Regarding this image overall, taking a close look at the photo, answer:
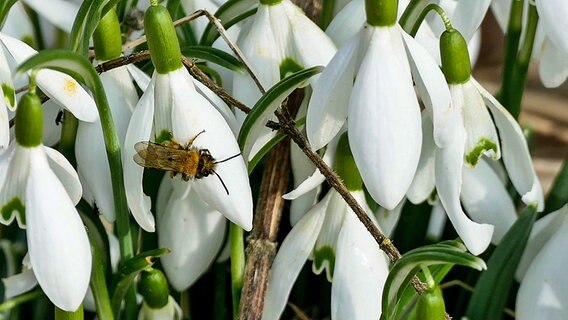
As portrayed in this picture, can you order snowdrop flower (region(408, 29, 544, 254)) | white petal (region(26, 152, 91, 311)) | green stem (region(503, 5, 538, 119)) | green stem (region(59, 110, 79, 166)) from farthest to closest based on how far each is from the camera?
green stem (region(503, 5, 538, 119)) < green stem (region(59, 110, 79, 166)) < snowdrop flower (region(408, 29, 544, 254)) < white petal (region(26, 152, 91, 311))

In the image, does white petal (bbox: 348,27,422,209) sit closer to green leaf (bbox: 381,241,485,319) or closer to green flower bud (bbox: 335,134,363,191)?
green leaf (bbox: 381,241,485,319)

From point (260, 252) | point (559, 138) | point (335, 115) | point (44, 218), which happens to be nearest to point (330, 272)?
point (260, 252)

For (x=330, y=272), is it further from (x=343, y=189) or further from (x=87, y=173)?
(x=87, y=173)

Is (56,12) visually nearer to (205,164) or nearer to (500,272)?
(205,164)

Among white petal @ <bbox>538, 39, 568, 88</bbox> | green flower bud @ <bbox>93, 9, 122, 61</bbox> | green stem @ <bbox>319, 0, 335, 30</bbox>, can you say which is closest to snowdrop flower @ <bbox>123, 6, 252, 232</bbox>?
green flower bud @ <bbox>93, 9, 122, 61</bbox>

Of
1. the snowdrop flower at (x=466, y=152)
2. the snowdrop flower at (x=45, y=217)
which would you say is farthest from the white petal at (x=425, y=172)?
the snowdrop flower at (x=45, y=217)

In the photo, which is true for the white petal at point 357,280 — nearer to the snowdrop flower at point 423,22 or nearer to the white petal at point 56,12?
the snowdrop flower at point 423,22
